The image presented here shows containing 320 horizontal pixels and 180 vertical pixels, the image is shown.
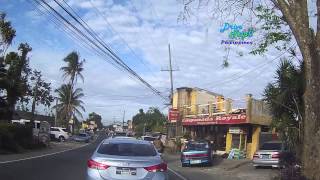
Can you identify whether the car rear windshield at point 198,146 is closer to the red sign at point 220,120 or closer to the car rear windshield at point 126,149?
the red sign at point 220,120

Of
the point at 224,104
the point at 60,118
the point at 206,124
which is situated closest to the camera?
the point at 224,104

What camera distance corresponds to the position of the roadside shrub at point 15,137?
32.3 meters

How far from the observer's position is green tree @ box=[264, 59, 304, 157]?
22000 mm

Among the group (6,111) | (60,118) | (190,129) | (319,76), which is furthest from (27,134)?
(60,118)

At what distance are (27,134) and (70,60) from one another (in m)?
47.3

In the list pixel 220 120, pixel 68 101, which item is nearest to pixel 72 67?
pixel 68 101

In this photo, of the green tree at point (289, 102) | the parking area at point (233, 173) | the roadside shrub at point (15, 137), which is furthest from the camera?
the roadside shrub at point (15, 137)

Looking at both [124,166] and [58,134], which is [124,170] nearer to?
[124,166]

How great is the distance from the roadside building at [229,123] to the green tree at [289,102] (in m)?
9.68

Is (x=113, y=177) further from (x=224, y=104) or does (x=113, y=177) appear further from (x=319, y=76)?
(x=224, y=104)

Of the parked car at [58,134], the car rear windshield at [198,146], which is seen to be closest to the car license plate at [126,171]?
the car rear windshield at [198,146]

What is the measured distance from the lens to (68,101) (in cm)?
9175

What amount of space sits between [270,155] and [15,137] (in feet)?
55.2

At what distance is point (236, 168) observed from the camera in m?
30.9
